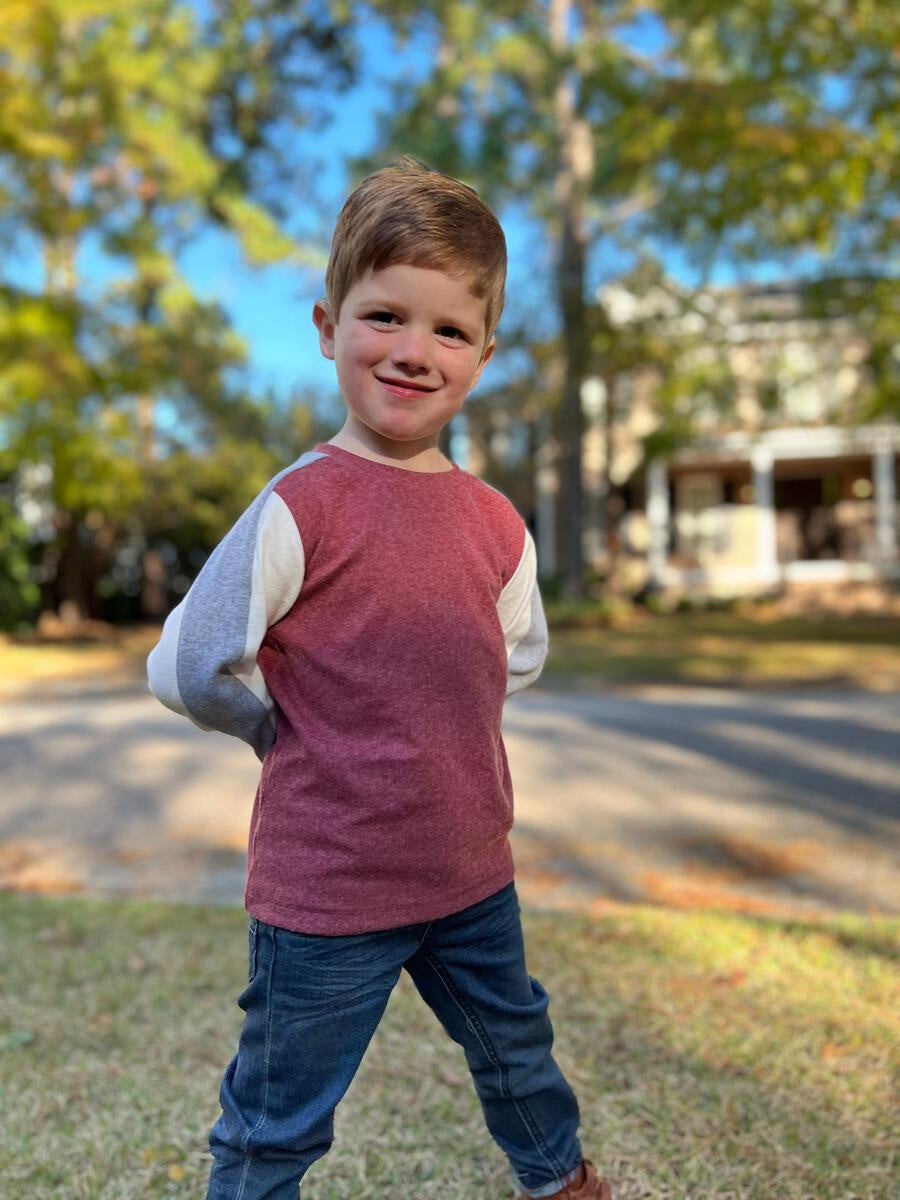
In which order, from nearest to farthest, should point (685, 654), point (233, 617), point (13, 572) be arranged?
1. point (233, 617)
2. point (685, 654)
3. point (13, 572)

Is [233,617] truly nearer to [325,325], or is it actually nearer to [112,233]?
[325,325]

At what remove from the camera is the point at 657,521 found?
68.7 feet

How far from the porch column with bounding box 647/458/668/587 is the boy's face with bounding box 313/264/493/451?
64.1 ft

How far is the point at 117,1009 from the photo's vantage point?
2.89 meters

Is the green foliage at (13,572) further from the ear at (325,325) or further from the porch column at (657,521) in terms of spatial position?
the ear at (325,325)

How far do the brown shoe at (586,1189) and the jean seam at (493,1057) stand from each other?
0.04 meters

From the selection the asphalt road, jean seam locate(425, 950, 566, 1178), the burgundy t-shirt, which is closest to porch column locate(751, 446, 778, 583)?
the asphalt road

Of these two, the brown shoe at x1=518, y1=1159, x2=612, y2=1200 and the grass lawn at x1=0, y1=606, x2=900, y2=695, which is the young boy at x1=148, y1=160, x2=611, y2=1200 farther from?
the grass lawn at x1=0, y1=606, x2=900, y2=695

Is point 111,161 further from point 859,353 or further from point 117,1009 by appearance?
point 117,1009

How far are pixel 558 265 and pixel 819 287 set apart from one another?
5821 mm

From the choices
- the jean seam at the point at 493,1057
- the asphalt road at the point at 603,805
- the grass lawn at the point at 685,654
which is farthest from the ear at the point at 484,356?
the grass lawn at the point at 685,654

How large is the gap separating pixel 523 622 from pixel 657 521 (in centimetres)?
1948

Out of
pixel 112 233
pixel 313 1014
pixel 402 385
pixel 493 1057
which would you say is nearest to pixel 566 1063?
pixel 493 1057

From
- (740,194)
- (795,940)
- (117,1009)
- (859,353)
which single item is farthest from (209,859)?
(859,353)
